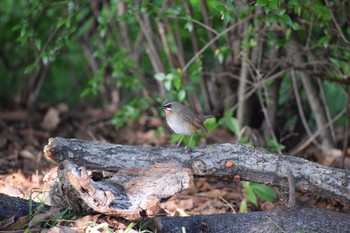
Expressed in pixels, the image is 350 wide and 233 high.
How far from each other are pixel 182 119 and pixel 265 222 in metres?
2.30

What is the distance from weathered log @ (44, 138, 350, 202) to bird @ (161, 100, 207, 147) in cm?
189

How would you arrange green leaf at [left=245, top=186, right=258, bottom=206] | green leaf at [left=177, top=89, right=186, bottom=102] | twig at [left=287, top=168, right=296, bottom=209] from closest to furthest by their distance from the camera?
twig at [left=287, top=168, right=296, bottom=209] < green leaf at [left=245, top=186, right=258, bottom=206] < green leaf at [left=177, top=89, right=186, bottom=102]

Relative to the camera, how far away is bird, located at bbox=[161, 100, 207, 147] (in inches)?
246

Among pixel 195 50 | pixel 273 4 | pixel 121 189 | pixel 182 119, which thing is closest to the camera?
pixel 121 189

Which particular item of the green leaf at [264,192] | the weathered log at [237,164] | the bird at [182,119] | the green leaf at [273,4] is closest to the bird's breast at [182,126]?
the bird at [182,119]

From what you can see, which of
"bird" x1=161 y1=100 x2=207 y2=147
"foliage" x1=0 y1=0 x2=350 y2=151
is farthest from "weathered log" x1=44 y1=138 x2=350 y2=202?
"bird" x1=161 y1=100 x2=207 y2=147

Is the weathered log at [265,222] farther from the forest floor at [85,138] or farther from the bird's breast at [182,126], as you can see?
the bird's breast at [182,126]

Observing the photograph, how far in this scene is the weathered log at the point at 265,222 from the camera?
4.18 m

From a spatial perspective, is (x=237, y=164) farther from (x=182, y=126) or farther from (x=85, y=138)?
(x=85, y=138)

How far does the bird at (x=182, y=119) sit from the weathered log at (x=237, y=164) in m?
1.89

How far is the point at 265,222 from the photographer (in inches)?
167

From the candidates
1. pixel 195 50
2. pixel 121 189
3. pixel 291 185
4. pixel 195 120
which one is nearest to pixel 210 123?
pixel 195 120

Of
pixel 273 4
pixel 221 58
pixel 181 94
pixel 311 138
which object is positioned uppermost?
pixel 273 4

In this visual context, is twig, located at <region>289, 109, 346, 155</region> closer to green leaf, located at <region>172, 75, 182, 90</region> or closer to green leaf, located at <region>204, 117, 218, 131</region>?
green leaf, located at <region>204, 117, 218, 131</region>
